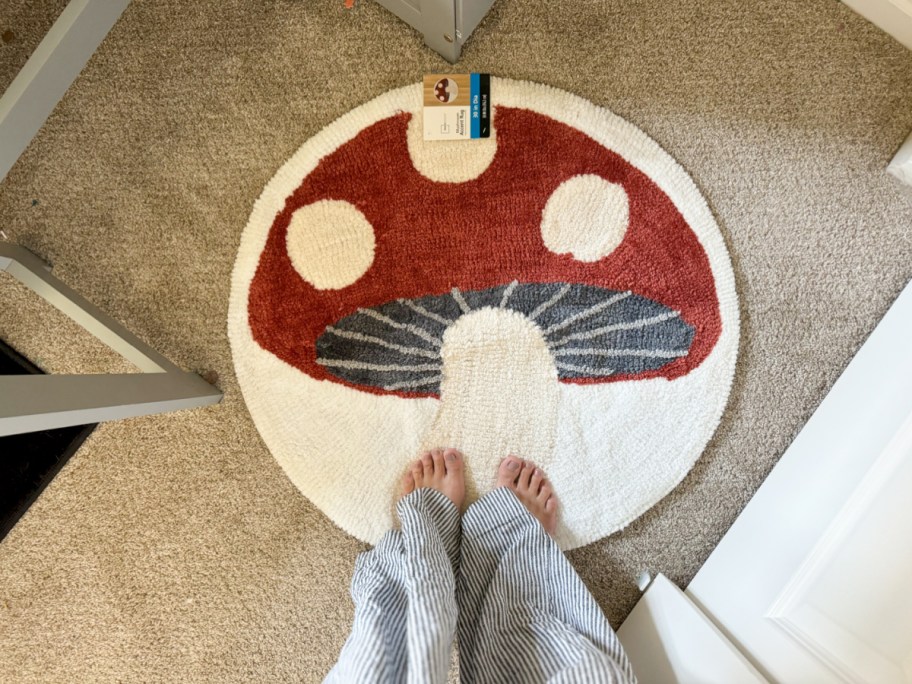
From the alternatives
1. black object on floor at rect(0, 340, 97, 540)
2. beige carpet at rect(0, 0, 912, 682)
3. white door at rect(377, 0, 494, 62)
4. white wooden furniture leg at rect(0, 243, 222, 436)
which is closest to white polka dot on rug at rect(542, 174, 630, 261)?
beige carpet at rect(0, 0, 912, 682)

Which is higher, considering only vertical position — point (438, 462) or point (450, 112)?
point (450, 112)

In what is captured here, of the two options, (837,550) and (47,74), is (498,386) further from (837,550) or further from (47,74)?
(47,74)

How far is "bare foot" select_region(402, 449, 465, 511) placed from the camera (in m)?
1.01

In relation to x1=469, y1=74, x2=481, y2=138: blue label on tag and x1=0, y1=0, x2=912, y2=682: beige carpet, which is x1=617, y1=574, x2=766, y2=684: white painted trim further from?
x1=469, y1=74, x2=481, y2=138: blue label on tag

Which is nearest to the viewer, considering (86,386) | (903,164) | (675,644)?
(86,386)

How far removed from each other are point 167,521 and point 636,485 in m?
0.79

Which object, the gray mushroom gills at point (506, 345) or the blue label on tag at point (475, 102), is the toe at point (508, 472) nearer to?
the gray mushroom gills at point (506, 345)

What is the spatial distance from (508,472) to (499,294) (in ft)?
0.97

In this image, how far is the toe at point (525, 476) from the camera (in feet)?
3.34

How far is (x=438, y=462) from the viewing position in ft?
3.35

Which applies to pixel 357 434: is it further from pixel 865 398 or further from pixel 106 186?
pixel 865 398

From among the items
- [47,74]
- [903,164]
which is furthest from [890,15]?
[47,74]

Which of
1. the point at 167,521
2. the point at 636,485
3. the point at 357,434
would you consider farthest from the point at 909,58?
the point at 167,521

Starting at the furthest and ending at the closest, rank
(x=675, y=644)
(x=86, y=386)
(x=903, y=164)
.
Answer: (x=903, y=164) < (x=675, y=644) < (x=86, y=386)
